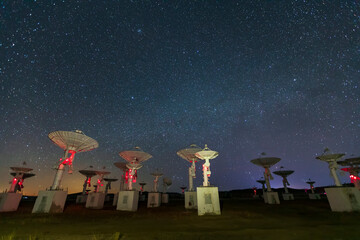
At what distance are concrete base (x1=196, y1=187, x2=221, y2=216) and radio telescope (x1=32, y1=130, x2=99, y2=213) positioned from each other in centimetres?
1884

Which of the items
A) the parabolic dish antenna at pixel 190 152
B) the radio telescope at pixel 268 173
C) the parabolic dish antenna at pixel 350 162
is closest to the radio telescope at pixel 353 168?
the parabolic dish antenna at pixel 350 162

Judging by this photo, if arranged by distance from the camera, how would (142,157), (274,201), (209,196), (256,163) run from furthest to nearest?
(256,163) < (274,201) < (142,157) < (209,196)

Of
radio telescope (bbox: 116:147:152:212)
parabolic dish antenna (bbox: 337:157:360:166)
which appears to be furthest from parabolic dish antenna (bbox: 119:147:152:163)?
parabolic dish antenna (bbox: 337:157:360:166)

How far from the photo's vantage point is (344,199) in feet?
64.8

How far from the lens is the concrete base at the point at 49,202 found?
2185 cm

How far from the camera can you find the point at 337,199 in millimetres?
20234

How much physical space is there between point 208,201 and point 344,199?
16.2m

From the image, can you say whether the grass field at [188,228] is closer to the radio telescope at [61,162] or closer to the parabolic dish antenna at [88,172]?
the radio telescope at [61,162]

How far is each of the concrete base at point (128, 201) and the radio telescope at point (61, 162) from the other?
25.2 ft

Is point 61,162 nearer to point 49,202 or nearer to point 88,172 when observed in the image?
point 49,202

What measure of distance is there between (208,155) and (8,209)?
31.5 m

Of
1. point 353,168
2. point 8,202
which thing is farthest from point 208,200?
point 353,168

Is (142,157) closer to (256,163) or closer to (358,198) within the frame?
(256,163)

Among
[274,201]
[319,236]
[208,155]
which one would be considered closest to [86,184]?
[208,155]
